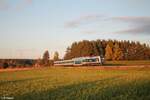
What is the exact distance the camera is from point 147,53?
10888cm

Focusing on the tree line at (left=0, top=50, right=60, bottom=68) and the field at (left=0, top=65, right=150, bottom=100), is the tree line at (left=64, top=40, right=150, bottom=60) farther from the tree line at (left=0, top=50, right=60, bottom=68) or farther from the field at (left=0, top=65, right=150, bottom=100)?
the field at (left=0, top=65, right=150, bottom=100)

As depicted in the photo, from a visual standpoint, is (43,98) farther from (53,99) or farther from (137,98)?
(137,98)

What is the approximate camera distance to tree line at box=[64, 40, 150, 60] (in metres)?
102

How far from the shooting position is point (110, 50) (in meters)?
101

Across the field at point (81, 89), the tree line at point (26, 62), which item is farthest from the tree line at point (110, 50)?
the field at point (81, 89)

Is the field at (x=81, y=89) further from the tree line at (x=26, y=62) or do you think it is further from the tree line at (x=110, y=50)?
the tree line at (x=110, y=50)

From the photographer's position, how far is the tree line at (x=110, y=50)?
102 meters

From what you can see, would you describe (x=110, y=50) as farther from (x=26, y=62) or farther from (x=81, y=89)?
(x=81, y=89)

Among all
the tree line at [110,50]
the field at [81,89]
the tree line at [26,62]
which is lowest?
the field at [81,89]

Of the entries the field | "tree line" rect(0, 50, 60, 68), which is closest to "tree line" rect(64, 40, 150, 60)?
"tree line" rect(0, 50, 60, 68)

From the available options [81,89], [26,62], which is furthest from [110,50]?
[81,89]

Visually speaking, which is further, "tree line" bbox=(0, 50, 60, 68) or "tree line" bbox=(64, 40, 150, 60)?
"tree line" bbox=(64, 40, 150, 60)

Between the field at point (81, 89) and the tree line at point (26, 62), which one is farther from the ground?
the tree line at point (26, 62)

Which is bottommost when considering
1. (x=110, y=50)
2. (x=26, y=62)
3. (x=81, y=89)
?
(x=81, y=89)
